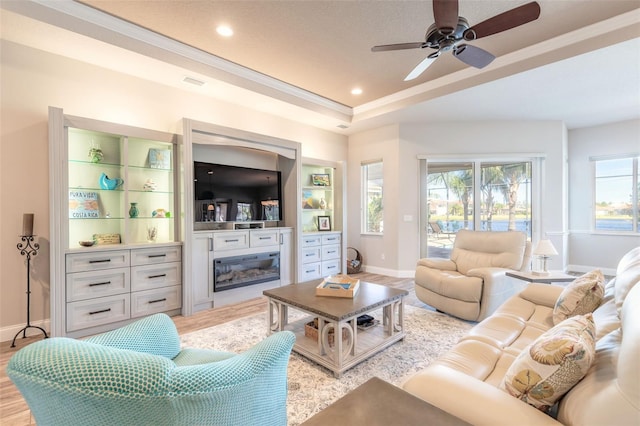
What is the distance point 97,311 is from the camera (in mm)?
2885

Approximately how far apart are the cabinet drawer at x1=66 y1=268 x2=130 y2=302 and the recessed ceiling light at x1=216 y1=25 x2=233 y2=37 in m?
2.62

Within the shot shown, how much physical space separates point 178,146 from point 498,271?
152 inches

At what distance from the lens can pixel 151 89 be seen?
357 centimetres

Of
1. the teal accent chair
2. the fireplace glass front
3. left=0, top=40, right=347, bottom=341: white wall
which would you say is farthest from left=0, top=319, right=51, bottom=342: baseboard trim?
the teal accent chair

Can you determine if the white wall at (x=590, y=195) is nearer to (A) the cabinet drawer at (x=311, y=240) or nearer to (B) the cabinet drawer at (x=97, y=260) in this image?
(A) the cabinet drawer at (x=311, y=240)

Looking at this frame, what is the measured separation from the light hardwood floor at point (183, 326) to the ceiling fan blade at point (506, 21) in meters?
2.90

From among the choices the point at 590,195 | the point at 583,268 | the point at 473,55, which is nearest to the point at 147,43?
the point at 473,55

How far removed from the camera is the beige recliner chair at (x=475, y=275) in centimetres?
293

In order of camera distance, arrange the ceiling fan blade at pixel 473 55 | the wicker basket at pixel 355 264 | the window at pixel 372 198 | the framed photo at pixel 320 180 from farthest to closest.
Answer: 1. the window at pixel 372 198
2. the wicker basket at pixel 355 264
3. the framed photo at pixel 320 180
4. the ceiling fan blade at pixel 473 55

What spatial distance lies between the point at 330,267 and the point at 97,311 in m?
3.26

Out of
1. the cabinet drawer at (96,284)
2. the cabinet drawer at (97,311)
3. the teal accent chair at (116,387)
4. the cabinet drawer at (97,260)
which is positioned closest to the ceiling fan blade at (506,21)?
the teal accent chair at (116,387)

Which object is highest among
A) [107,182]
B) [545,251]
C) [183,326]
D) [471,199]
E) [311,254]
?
[107,182]

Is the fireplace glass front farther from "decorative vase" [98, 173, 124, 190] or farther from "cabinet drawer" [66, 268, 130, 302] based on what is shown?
"decorative vase" [98, 173, 124, 190]

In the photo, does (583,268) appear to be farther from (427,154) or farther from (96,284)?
(96,284)
